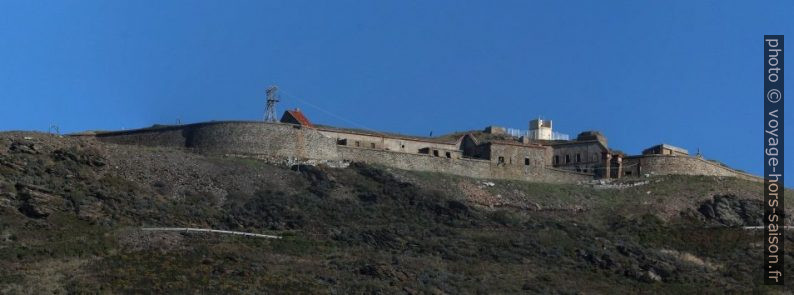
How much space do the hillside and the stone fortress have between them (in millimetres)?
1978

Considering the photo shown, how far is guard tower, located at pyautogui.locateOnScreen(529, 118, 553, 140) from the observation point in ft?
346

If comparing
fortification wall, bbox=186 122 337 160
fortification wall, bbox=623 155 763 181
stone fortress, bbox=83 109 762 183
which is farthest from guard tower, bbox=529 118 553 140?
fortification wall, bbox=186 122 337 160

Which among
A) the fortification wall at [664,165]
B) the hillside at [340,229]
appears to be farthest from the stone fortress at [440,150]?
the hillside at [340,229]

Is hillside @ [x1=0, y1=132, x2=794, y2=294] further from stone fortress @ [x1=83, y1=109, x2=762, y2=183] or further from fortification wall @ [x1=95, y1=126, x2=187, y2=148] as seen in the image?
fortification wall @ [x1=95, y1=126, x2=187, y2=148]

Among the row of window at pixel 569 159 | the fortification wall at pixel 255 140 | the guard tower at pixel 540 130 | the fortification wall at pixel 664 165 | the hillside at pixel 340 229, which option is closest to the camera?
the hillside at pixel 340 229

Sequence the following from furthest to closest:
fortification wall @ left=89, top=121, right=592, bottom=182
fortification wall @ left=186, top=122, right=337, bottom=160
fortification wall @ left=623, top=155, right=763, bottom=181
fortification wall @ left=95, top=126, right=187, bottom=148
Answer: fortification wall @ left=623, top=155, right=763, bottom=181, fortification wall @ left=95, top=126, right=187, bottom=148, fortification wall @ left=89, top=121, right=592, bottom=182, fortification wall @ left=186, top=122, right=337, bottom=160

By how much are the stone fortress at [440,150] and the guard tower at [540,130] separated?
1883 millimetres

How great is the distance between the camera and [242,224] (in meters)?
72.4

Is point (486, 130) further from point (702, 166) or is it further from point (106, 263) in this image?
point (106, 263)

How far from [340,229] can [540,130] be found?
3554 centimetres

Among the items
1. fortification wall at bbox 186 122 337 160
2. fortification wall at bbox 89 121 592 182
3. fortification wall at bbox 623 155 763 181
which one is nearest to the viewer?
fortification wall at bbox 186 122 337 160

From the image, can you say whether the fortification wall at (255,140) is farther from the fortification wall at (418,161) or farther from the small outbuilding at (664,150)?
the small outbuilding at (664,150)

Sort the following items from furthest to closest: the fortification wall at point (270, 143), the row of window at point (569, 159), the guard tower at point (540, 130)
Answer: the guard tower at point (540, 130) < the row of window at point (569, 159) < the fortification wall at point (270, 143)

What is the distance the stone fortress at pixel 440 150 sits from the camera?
84.0 metres
